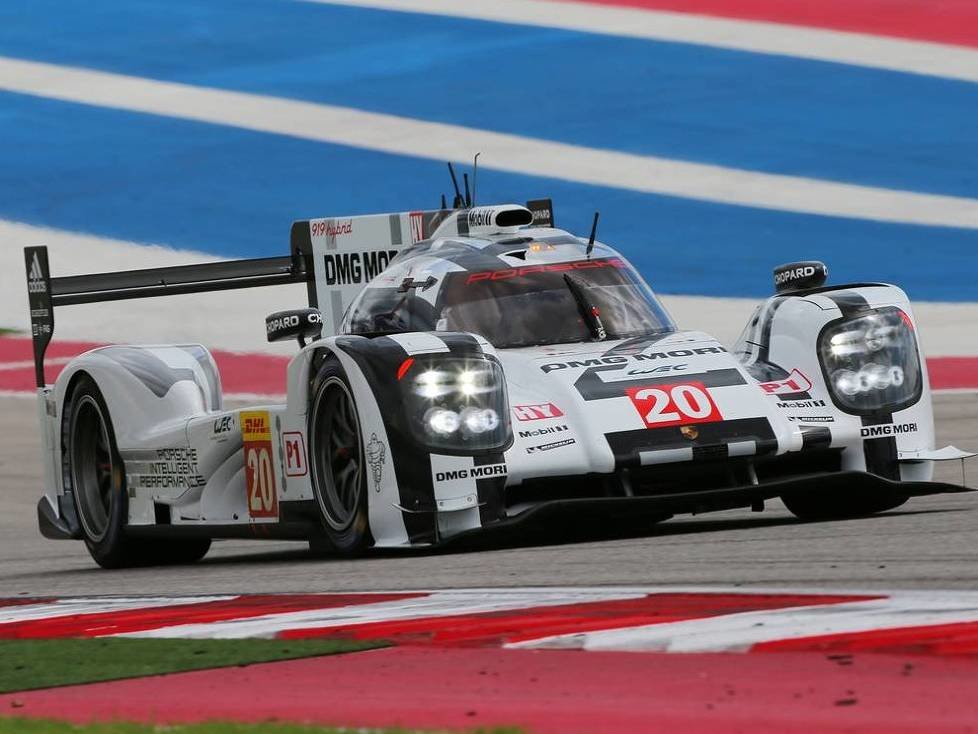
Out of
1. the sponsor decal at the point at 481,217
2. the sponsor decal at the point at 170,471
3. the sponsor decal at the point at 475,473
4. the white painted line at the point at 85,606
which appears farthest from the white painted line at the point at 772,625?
the sponsor decal at the point at 481,217

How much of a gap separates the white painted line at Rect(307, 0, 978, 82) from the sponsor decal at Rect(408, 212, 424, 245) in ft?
38.7

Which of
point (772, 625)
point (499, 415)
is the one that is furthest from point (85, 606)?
point (772, 625)

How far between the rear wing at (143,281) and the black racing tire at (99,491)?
589mm

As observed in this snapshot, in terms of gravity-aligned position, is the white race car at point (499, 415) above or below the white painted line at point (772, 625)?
above

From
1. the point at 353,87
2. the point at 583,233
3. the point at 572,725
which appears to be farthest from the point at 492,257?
the point at 353,87

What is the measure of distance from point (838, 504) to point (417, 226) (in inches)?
121

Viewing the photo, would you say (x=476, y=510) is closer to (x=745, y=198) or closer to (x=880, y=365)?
(x=880, y=365)

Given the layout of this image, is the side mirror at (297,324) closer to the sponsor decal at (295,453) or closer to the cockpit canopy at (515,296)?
the cockpit canopy at (515,296)

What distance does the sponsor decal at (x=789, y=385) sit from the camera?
874 cm

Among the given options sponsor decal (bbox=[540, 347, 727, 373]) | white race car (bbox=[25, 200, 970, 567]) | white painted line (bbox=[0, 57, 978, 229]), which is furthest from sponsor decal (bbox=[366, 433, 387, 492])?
white painted line (bbox=[0, 57, 978, 229])

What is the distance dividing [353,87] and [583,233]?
171 inches

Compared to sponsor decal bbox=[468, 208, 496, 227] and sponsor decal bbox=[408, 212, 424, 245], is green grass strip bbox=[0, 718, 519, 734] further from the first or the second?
sponsor decal bbox=[408, 212, 424, 245]

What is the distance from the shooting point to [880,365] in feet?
29.3

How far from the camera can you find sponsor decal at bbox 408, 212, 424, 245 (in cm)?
1128
